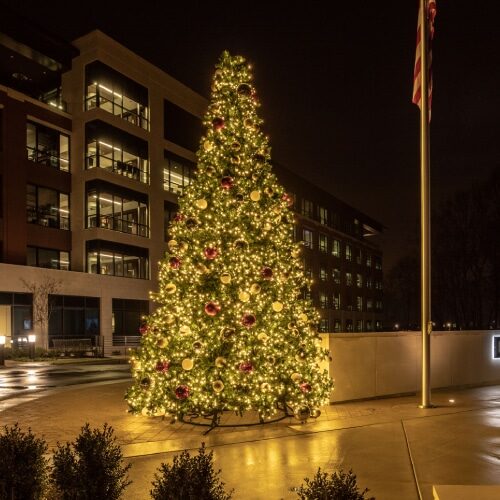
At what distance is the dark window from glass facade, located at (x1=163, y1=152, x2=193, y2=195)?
1.26 metres

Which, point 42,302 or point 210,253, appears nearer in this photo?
point 210,253

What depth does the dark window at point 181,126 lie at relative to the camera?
137 feet

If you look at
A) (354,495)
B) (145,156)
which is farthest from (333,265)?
(354,495)

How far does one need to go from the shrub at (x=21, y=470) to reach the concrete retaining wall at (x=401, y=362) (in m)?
7.39

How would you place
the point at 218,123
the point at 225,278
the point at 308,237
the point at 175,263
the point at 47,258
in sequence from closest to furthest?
the point at 225,278 → the point at 175,263 → the point at 218,123 → the point at 47,258 → the point at 308,237

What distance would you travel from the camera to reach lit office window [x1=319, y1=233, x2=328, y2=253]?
209 ft

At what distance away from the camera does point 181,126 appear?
1689 inches

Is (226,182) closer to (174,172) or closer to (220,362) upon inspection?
(220,362)

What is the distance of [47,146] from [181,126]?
11.1 meters

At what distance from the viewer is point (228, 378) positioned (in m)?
9.59

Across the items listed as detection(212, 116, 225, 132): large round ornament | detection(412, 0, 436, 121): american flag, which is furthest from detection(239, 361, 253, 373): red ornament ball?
detection(412, 0, 436, 121): american flag

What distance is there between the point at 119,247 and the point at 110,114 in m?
8.37

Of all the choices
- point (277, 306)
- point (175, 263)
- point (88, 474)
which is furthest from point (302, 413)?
point (88, 474)

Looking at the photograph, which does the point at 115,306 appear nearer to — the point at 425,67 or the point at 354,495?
the point at 425,67
